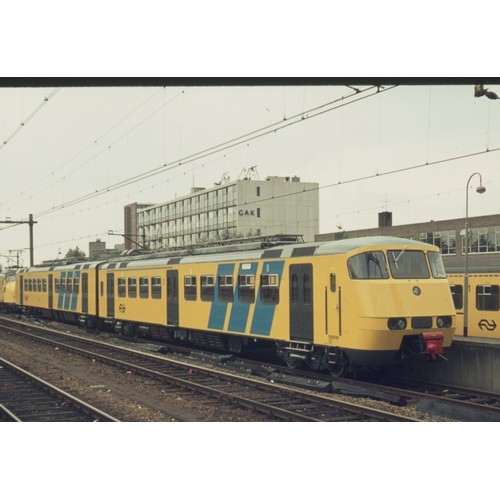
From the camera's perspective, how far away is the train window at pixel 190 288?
1820 cm

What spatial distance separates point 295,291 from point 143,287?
886 centimetres

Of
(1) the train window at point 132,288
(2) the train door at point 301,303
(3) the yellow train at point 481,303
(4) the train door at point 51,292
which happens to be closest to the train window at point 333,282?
(2) the train door at point 301,303

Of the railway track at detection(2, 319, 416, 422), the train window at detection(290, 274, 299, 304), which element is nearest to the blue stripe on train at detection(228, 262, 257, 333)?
the railway track at detection(2, 319, 416, 422)

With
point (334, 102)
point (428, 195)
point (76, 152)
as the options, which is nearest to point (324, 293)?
point (428, 195)

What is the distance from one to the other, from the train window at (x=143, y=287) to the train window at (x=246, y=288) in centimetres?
622

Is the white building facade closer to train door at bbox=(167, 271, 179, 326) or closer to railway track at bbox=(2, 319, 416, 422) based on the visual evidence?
train door at bbox=(167, 271, 179, 326)

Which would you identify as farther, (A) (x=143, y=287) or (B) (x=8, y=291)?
(B) (x=8, y=291)

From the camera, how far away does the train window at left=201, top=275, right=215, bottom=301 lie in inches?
677

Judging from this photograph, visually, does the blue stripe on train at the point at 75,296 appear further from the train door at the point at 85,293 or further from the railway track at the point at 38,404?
the railway track at the point at 38,404

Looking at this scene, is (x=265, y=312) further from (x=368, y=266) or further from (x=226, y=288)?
(x=368, y=266)

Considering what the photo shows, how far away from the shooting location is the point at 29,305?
36969 millimetres

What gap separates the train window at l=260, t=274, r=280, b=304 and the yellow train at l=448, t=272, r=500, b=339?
8122 mm

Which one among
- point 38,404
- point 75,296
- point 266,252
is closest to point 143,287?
point 266,252

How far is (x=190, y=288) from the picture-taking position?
18422 mm
